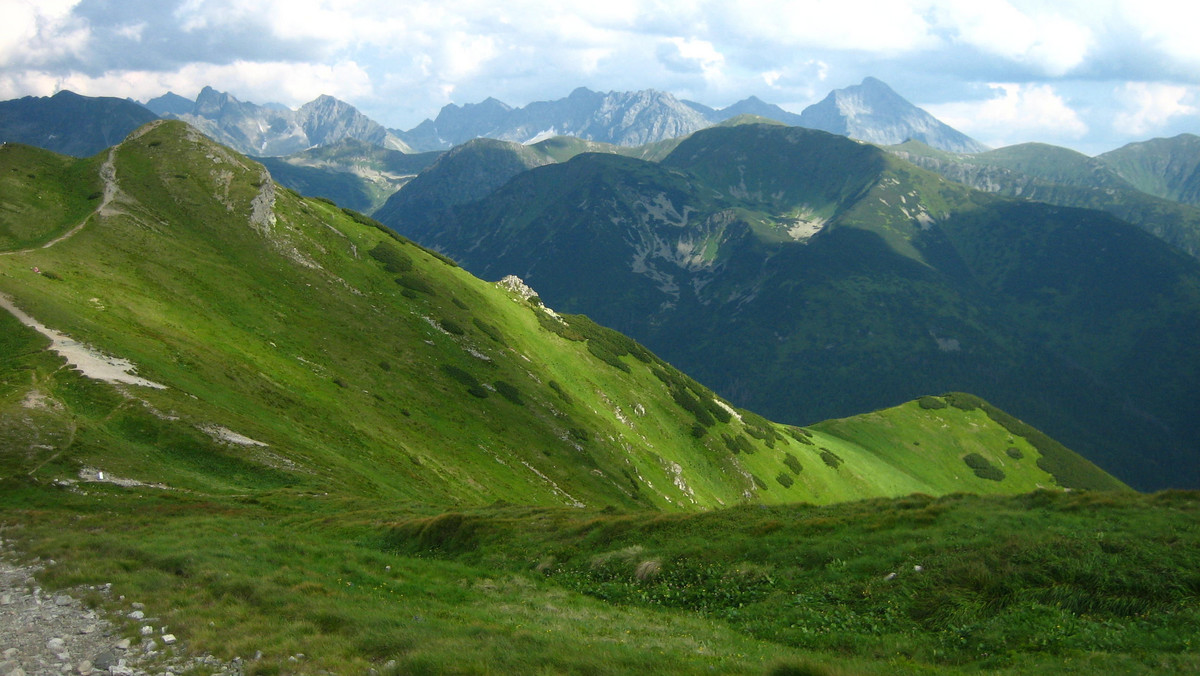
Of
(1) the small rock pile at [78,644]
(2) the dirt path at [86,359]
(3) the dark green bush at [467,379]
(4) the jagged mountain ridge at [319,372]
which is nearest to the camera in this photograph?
(1) the small rock pile at [78,644]

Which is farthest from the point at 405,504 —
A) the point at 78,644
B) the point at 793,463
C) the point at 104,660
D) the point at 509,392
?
the point at 793,463

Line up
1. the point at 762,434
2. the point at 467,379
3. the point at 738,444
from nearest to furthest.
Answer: the point at 467,379 → the point at 738,444 → the point at 762,434

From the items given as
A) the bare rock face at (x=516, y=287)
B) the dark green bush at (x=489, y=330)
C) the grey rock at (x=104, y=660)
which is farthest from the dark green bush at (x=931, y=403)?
the grey rock at (x=104, y=660)

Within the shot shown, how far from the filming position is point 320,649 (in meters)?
14.0

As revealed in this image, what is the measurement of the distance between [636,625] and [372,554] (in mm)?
12094

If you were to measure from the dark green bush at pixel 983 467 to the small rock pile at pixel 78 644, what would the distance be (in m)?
184

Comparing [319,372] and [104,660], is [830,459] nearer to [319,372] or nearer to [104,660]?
[319,372]

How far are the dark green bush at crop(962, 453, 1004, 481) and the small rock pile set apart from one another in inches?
7231

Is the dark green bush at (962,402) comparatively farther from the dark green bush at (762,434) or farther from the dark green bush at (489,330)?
the dark green bush at (489,330)

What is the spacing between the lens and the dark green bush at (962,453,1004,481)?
531 ft

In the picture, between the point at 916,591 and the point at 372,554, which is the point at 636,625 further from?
the point at 372,554

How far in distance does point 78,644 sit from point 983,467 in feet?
619

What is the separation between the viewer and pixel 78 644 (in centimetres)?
1472

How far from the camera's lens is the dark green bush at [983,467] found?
161750mm
